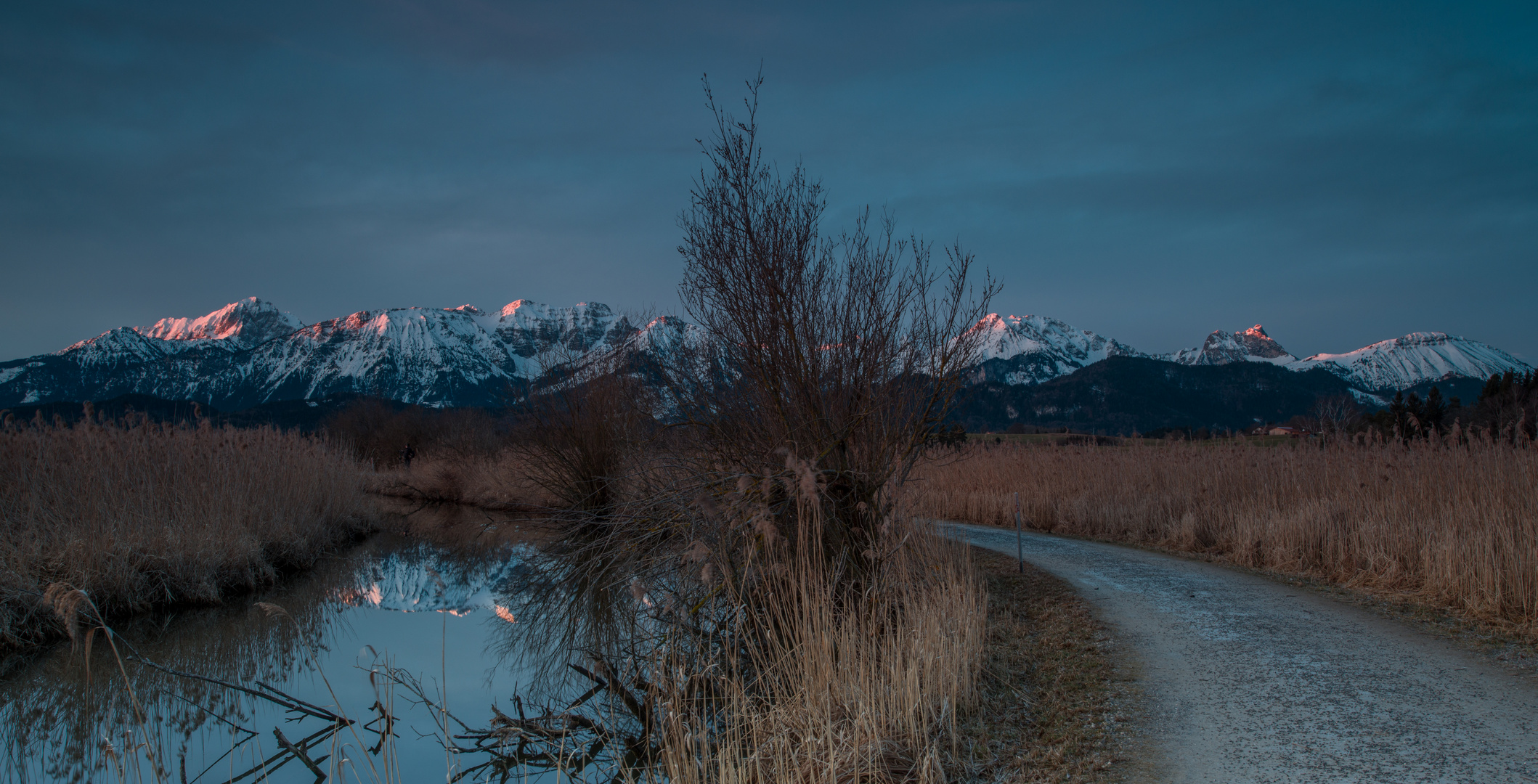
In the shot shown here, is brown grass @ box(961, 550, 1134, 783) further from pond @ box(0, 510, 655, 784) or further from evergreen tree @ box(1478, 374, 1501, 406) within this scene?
evergreen tree @ box(1478, 374, 1501, 406)

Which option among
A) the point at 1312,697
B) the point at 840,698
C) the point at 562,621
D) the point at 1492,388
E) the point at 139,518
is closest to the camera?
the point at 840,698

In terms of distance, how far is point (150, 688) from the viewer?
7086 millimetres

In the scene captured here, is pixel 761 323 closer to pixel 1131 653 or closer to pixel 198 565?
pixel 1131 653

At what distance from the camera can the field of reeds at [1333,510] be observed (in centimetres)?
690

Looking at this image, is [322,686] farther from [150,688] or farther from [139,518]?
[139,518]

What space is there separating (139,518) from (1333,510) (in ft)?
51.5

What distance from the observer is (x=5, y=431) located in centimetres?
1128

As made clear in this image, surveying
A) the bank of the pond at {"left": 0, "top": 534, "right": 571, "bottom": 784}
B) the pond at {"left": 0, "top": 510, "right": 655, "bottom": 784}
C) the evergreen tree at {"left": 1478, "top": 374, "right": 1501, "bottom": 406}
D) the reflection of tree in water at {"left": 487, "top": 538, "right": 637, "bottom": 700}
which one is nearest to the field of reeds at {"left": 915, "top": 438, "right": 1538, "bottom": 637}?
the reflection of tree in water at {"left": 487, "top": 538, "right": 637, "bottom": 700}

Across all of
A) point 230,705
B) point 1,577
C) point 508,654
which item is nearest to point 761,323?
point 508,654

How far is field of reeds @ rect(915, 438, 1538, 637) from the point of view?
22.6 ft

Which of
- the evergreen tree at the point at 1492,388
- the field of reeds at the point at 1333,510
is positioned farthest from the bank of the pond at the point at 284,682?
the evergreen tree at the point at 1492,388

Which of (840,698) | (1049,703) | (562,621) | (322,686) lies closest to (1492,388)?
(1049,703)

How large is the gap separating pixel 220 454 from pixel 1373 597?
16.7 m

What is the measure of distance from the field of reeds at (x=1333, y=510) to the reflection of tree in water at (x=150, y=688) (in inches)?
312
